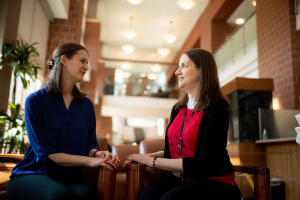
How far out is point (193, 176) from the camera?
5.12 ft

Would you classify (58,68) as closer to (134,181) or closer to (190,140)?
(134,181)

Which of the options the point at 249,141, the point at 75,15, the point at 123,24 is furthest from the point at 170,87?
the point at 249,141

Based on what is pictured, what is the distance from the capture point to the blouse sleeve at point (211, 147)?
1465 mm

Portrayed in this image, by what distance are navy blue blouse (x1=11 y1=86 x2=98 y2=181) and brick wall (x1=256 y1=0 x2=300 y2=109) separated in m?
4.73

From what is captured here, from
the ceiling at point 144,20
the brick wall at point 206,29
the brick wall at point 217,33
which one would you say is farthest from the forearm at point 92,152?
the ceiling at point 144,20

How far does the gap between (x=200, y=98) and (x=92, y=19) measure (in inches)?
378

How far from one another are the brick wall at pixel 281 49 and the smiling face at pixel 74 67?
184 inches

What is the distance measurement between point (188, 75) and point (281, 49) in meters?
4.64

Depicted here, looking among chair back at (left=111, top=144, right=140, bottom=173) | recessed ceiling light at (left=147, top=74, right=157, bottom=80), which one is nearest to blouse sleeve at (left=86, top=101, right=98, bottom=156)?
chair back at (left=111, top=144, right=140, bottom=173)

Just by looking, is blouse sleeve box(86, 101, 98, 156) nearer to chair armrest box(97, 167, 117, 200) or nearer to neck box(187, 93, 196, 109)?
chair armrest box(97, 167, 117, 200)

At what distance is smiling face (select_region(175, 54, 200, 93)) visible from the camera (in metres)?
1.82

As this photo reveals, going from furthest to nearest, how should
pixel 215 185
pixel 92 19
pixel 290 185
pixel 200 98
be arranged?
pixel 92 19 < pixel 290 185 < pixel 200 98 < pixel 215 185

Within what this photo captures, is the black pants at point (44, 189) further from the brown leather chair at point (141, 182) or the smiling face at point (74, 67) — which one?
the smiling face at point (74, 67)

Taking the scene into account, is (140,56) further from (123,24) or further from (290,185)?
(290,185)
